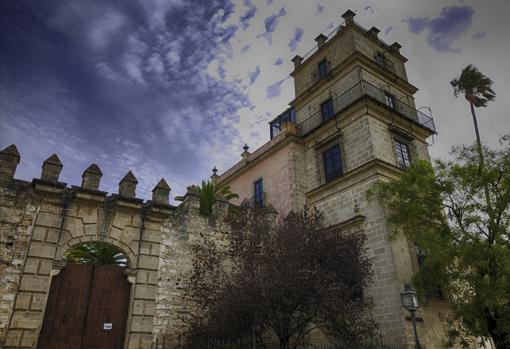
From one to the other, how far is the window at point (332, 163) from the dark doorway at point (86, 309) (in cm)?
907

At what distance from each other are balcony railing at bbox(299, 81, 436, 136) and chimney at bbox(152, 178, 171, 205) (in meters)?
7.84

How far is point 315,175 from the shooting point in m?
16.5

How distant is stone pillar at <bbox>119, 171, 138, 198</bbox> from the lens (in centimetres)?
1135

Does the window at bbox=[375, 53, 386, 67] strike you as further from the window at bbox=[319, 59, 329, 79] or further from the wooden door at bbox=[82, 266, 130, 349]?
the wooden door at bbox=[82, 266, 130, 349]

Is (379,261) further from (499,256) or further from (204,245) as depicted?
(204,245)

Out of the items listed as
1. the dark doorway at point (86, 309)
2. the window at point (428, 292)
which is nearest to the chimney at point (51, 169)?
the dark doorway at point (86, 309)

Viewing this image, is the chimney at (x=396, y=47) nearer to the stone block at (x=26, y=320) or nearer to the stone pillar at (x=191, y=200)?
the stone pillar at (x=191, y=200)

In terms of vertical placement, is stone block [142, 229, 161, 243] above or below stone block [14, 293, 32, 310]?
above

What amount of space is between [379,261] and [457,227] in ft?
8.63

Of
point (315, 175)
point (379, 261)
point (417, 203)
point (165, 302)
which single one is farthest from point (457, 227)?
point (165, 302)

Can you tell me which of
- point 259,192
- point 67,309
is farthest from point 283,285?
point 259,192

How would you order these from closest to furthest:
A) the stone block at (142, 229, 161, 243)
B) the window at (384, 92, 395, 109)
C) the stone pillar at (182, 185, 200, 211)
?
the stone block at (142, 229, 161, 243) → the stone pillar at (182, 185, 200, 211) → the window at (384, 92, 395, 109)

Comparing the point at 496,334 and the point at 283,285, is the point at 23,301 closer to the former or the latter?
the point at 283,285

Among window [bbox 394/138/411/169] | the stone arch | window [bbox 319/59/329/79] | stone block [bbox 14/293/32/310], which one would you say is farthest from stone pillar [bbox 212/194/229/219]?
window [bbox 319/59/329/79]
